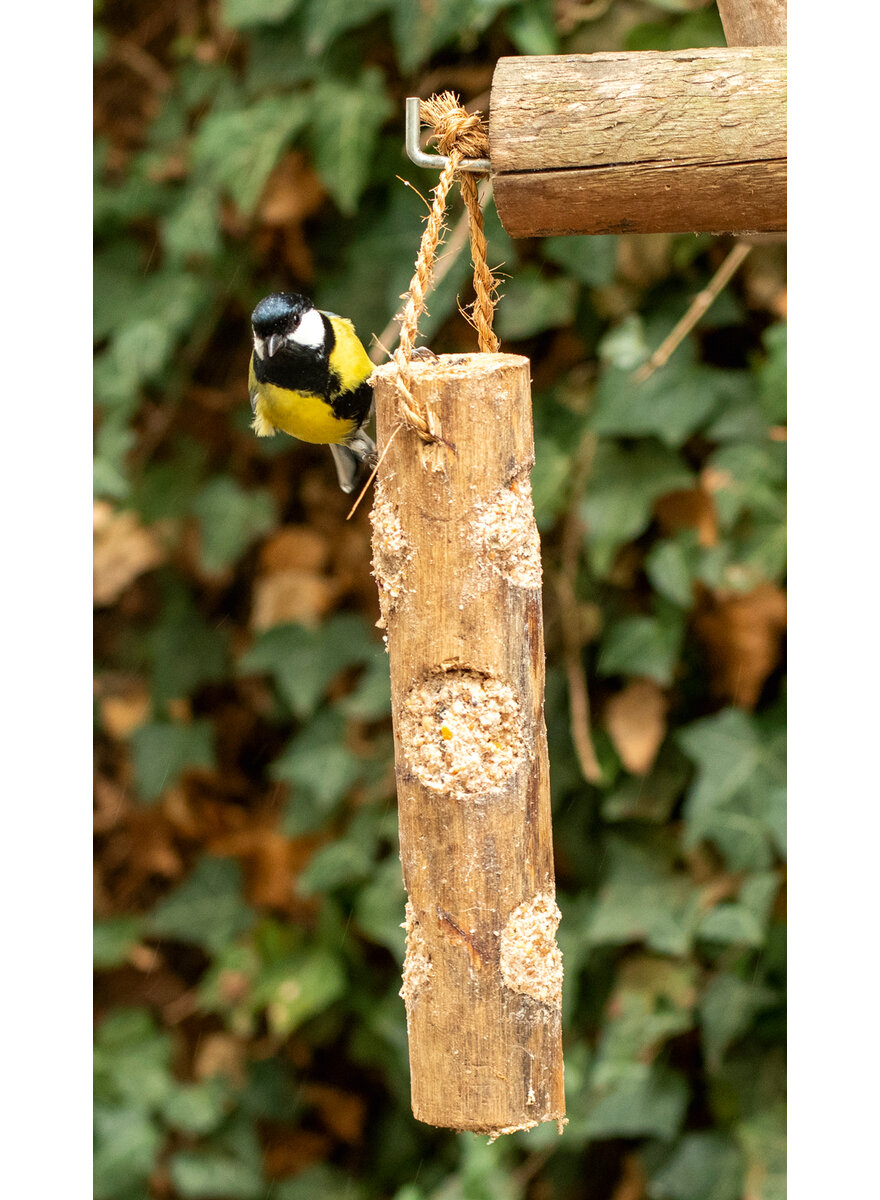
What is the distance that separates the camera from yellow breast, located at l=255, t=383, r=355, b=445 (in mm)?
1077

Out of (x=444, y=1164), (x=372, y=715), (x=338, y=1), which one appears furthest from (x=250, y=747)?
(x=338, y=1)

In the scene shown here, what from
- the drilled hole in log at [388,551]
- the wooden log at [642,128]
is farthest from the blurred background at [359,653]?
the drilled hole in log at [388,551]

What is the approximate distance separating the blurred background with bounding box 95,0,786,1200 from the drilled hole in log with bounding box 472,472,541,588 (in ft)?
1.87

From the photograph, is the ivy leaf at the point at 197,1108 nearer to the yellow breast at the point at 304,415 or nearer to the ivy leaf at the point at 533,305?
the yellow breast at the point at 304,415

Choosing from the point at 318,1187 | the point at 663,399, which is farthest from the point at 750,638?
the point at 318,1187

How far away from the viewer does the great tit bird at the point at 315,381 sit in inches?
41.4

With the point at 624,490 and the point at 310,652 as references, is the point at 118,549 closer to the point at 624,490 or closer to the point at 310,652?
the point at 310,652

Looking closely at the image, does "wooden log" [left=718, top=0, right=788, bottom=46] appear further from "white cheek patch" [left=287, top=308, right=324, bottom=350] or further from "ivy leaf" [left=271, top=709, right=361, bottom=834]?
"ivy leaf" [left=271, top=709, right=361, bottom=834]

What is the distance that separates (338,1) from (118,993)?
1.26m

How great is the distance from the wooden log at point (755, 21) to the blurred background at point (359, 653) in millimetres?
344

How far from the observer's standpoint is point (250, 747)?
160 cm

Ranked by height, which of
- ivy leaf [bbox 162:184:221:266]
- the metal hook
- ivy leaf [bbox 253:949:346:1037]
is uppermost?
ivy leaf [bbox 162:184:221:266]

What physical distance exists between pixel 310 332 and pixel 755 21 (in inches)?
17.6

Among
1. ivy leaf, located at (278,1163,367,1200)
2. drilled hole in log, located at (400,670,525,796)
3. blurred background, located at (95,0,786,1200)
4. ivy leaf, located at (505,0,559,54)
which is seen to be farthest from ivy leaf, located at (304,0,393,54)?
ivy leaf, located at (278,1163,367,1200)
